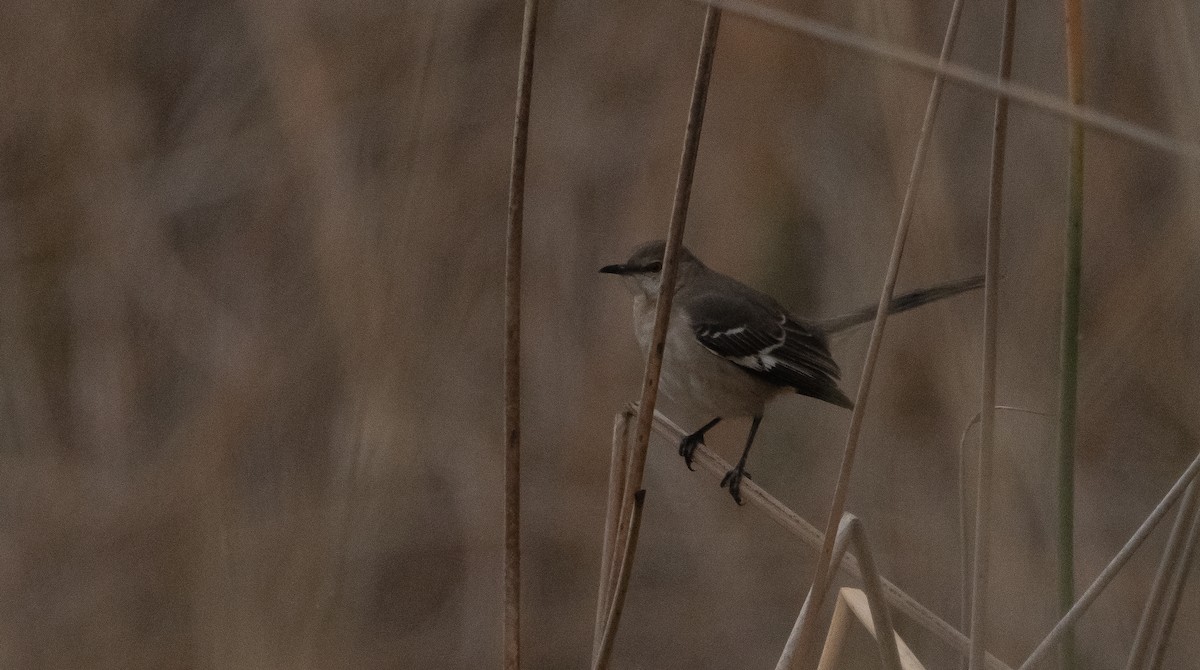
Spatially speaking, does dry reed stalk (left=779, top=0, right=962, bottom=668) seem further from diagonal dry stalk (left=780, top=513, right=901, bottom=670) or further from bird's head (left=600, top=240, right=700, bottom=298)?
bird's head (left=600, top=240, right=700, bottom=298)

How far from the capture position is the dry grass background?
2.90 meters

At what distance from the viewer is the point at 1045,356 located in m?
3.42

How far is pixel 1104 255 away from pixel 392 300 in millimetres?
2241

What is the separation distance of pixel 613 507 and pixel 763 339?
1.64 metres

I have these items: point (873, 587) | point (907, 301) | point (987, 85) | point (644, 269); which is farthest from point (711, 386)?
point (987, 85)

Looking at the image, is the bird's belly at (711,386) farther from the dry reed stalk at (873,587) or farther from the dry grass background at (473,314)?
the dry reed stalk at (873,587)

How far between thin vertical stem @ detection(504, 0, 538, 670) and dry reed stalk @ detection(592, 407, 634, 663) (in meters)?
0.21

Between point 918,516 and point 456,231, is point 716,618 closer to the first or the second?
point 918,516

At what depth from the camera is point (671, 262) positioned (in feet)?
5.35

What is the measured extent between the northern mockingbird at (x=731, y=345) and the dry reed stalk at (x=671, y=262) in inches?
59.1

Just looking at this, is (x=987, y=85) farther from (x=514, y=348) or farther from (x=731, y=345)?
(x=731, y=345)

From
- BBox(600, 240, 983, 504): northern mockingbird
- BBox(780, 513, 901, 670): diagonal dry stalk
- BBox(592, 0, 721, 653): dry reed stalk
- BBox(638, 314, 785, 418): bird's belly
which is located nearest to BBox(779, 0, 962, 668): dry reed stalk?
BBox(780, 513, 901, 670): diagonal dry stalk

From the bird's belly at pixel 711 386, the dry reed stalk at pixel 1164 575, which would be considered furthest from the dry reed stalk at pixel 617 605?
the bird's belly at pixel 711 386

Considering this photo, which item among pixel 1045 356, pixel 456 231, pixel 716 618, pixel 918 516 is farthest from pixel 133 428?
pixel 1045 356
